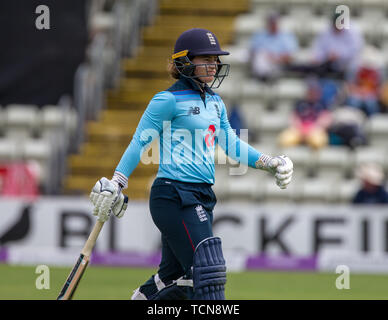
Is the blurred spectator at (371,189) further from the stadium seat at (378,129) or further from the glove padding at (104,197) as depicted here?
the glove padding at (104,197)

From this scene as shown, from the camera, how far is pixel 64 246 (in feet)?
36.0

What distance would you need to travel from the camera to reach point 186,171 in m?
5.20

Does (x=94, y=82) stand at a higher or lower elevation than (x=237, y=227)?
higher

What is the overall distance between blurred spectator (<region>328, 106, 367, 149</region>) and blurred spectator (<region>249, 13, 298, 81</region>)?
3.95 feet

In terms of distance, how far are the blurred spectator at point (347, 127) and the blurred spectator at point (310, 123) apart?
100mm

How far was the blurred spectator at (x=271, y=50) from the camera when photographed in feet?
41.7

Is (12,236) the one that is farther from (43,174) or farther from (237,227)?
(237,227)

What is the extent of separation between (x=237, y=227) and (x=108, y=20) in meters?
4.65

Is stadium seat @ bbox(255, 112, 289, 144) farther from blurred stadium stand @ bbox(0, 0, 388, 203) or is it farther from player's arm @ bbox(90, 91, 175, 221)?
player's arm @ bbox(90, 91, 175, 221)

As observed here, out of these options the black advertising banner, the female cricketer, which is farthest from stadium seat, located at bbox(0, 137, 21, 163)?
the female cricketer

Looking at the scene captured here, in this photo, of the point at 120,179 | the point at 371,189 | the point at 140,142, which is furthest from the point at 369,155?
the point at 120,179

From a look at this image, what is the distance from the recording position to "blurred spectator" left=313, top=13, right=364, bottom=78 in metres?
12.5

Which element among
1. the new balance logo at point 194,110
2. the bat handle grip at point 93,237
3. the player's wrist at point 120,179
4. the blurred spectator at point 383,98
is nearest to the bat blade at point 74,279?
the bat handle grip at point 93,237

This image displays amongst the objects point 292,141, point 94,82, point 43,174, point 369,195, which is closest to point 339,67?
point 292,141
